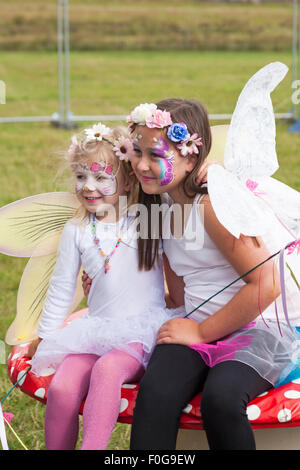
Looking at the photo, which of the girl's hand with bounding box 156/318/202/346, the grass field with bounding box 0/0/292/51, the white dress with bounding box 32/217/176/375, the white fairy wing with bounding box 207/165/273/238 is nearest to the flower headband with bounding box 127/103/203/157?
the white fairy wing with bounding box 207/165/273/238

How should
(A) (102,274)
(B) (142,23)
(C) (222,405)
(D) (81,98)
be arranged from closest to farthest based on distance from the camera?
1. (C) (222,405)
2. (A) (102,274)
3. (D) (81,98)
4. (B) (142,23)

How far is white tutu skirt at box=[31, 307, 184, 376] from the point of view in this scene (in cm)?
160

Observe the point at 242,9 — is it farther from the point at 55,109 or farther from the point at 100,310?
the point at 100,310

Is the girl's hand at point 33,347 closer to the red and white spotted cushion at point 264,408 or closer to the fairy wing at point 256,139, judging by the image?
the red and white spotted cushion at point 264,408

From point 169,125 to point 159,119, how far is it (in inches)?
1.3

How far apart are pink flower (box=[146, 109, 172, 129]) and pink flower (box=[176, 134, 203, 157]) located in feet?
0.18

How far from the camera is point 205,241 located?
1.59 meters

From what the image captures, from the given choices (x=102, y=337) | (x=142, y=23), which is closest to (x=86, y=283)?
(x=102, y=337)

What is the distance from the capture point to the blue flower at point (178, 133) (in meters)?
1.55

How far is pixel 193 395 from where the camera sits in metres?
1.46

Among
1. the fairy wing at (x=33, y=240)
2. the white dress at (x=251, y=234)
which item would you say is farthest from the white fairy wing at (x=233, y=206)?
the fairy wing at (x=33, y=240)

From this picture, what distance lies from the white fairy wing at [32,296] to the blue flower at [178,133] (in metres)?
0.48

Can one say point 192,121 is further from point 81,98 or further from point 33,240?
point 81,98
